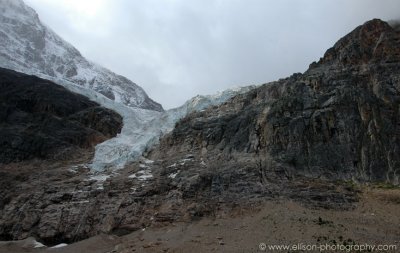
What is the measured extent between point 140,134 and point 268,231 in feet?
131

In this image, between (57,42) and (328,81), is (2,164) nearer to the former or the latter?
(328,81)

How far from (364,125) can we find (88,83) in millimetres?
103163

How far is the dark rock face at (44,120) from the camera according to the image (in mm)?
69375

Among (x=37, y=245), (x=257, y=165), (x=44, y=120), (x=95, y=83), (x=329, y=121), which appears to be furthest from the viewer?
(x=95, y=83)

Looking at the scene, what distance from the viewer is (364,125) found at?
53656 millimetres

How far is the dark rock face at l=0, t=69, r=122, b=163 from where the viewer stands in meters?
69.4

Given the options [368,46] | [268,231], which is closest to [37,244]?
[268,231]

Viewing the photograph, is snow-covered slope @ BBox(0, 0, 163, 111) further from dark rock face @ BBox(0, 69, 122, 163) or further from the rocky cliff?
the rocky cliff

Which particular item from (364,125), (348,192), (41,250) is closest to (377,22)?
(364,125)

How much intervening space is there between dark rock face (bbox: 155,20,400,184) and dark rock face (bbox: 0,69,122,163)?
49.8 feet

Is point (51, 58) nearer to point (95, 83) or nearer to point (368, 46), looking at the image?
point (95, 83)

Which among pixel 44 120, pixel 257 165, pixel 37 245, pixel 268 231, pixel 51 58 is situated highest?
pixel 51 58

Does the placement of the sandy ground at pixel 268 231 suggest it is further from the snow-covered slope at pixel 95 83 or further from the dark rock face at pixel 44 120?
the dark rock face at pixel 44 120

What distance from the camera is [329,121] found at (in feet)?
182
